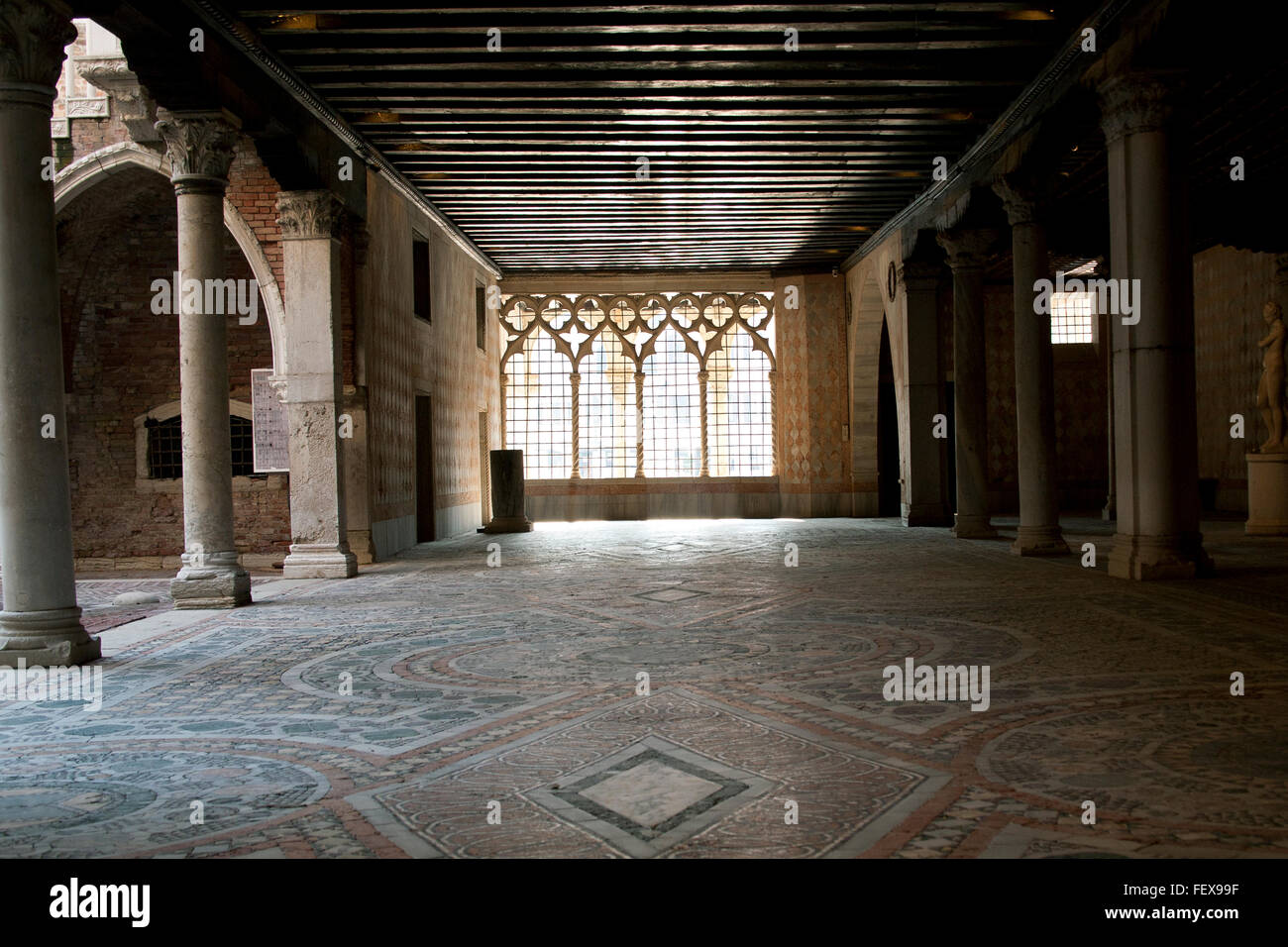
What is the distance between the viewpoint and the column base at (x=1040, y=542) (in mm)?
13469

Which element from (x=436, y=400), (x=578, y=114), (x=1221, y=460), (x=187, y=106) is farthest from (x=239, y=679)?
(x=1221, y=460)

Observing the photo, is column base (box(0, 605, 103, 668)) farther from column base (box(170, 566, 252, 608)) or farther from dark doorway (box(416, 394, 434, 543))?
dark doorway (box(416, 394, 434, 543))

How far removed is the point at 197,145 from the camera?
1017 cm

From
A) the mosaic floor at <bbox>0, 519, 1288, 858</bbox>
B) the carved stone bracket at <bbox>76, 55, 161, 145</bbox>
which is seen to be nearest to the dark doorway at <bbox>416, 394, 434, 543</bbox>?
the carved stone bracket at <bbox>76, 55, 161, 145</bbox>

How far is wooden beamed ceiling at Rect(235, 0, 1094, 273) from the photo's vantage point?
1052 cm

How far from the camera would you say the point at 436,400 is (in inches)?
747

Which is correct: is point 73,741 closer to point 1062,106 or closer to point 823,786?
point 823,786

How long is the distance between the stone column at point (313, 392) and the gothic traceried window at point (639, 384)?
1271 cm

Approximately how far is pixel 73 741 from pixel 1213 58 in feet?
35.0

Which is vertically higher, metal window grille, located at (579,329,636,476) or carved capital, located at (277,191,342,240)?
carved capital, located at (277,191,342,240)

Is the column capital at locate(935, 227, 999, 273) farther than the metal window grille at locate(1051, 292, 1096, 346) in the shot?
No

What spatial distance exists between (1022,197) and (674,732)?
10.7 meters

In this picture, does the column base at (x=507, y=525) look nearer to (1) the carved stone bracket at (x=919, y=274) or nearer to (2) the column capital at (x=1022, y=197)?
(1) the carved stone bracket at (x=919, y=274)
